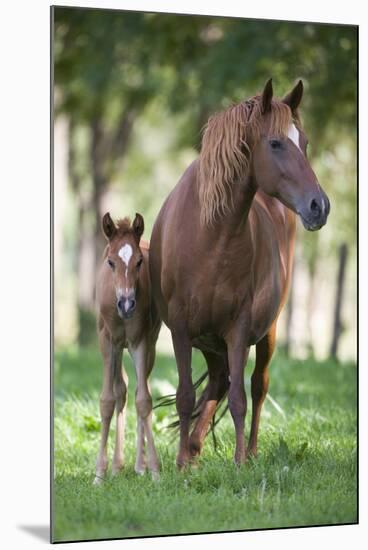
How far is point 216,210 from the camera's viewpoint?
516 cm

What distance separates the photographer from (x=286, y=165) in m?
4.95

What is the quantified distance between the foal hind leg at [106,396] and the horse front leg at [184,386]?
403 mm

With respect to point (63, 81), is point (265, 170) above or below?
below

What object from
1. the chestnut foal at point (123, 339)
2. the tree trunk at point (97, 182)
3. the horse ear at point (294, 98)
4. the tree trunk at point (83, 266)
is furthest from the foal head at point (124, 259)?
the tree trunk at point (97, 182)

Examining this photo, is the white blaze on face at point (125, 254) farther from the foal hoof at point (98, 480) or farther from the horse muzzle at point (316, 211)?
the foal hoof at point (98, 480)

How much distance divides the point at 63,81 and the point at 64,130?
3554 millimetres

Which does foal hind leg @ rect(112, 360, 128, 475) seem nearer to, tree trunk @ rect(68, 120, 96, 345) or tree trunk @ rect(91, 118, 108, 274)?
tree trunk @ rect(68, 120, 96, 345)

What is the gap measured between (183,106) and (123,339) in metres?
6.74

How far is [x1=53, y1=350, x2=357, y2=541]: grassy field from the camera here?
4.84 metres

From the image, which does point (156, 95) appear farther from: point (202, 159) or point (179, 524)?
point (179, 524)

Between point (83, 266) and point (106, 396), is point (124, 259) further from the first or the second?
point (83, 266)

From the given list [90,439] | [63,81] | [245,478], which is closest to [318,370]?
[90,439]

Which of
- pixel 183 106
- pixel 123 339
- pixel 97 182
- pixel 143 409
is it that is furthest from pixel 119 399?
pixel 97 182

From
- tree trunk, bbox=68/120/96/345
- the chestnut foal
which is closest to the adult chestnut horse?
the chestnut foal
